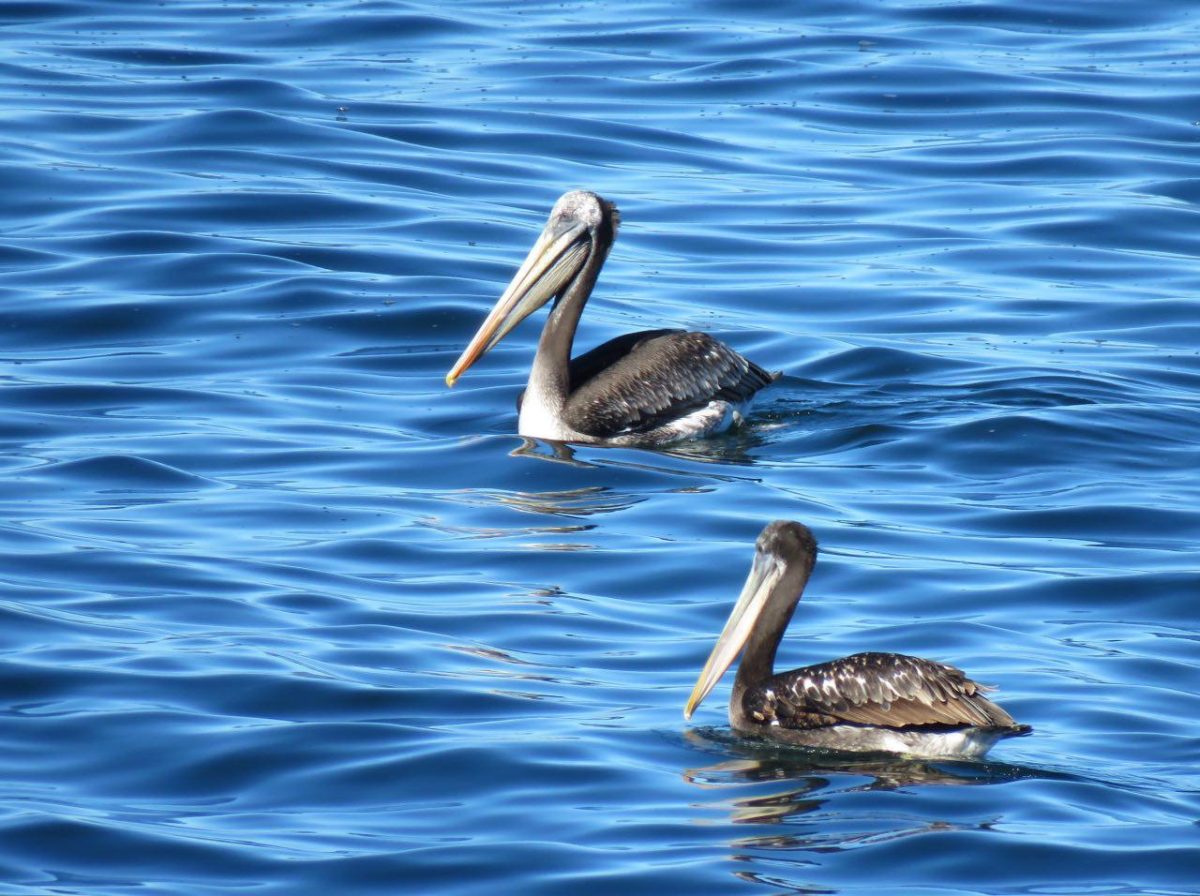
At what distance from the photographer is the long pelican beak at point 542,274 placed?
1297cm

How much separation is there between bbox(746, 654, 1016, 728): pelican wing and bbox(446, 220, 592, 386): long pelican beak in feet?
17.7

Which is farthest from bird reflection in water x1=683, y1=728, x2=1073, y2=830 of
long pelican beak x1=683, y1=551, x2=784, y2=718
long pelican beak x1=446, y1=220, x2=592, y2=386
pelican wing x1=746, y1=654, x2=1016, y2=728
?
long pelican beak x1=446, y1=220, x2=592, y2=386

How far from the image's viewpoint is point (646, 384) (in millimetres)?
12484

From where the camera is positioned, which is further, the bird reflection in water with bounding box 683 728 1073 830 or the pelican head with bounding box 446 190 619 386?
the pelican head with bounding box 446 190 619 386

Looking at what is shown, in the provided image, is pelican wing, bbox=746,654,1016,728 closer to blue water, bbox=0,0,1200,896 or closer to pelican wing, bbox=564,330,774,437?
blue water, bbox=0,0,1200,896

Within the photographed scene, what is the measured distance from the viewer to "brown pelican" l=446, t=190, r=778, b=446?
40.5 feet

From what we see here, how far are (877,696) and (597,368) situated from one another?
5.24 metres

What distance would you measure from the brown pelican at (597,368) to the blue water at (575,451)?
11.0 inches

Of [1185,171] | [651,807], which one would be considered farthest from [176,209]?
[651,807]

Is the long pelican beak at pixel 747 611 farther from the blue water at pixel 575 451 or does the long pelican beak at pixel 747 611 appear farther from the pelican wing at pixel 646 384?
the pelican wing at pixel 646 384

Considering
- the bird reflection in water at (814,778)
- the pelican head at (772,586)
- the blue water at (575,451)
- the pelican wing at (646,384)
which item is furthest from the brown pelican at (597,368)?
the bird reflection in water at (814,778)

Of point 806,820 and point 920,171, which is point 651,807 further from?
point 920,171

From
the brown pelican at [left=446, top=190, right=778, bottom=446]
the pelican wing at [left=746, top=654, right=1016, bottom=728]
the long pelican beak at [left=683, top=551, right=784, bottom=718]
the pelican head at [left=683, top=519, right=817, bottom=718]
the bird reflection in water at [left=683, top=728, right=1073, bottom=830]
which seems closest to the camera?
the bird reflection in water at [left=683, top=728, right=1073, bottom=830]

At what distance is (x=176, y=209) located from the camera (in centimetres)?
1634
